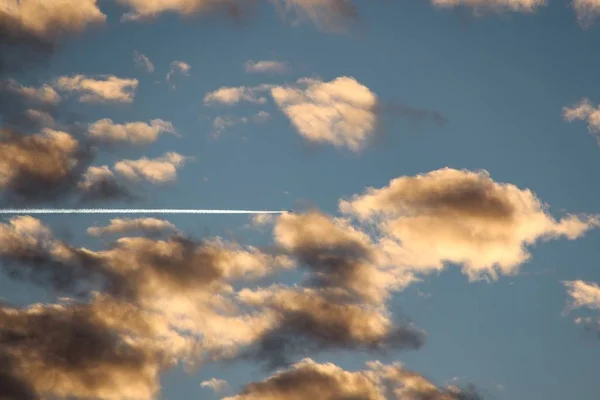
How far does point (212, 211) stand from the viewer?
127 m

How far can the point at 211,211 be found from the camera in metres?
128

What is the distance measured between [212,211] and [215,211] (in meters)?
3.30

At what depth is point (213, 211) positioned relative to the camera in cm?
12681

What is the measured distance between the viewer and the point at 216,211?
123 metres

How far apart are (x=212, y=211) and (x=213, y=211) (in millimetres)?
482

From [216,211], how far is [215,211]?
1.15 meters

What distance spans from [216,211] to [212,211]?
4.45m

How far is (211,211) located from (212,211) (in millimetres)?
635

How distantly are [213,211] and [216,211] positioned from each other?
4.03 m

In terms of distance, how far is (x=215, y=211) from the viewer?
12425 cm

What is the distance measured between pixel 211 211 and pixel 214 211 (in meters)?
2.35

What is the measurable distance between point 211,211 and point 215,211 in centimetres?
391
